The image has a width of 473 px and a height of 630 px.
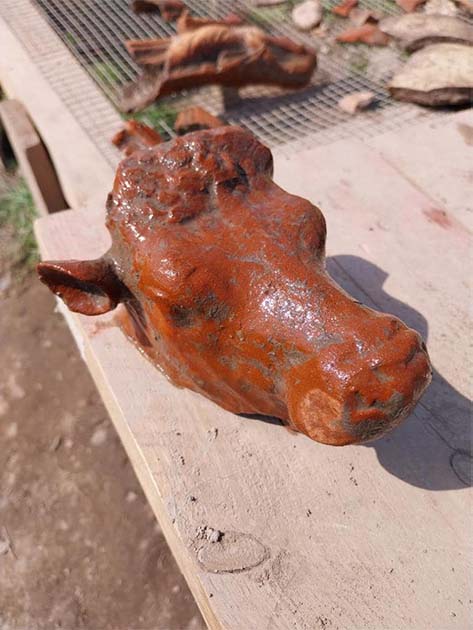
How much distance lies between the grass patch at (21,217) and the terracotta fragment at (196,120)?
1063 millimetres

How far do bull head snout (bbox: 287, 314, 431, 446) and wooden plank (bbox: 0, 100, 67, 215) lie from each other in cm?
203

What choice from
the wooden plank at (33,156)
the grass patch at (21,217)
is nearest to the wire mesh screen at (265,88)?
the wooden plank at (33,156)

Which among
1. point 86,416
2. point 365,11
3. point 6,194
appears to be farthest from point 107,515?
point 365,11

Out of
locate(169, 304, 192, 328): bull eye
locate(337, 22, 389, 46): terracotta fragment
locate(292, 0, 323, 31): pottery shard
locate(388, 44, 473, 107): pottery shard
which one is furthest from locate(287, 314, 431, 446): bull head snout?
locate(292, 0, 323, 31): pottery shard

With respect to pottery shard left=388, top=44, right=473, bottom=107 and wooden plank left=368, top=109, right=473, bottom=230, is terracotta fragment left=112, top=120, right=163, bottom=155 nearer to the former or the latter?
wooden plank left=368, top=109, right=473, bottom=230

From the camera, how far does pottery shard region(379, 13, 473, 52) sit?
298cm

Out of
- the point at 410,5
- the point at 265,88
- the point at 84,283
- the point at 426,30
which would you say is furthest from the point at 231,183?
the point at 410,5

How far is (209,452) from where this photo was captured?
153 centimetres

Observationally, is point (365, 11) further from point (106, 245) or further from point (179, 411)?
point (179, 411)

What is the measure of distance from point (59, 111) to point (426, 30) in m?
1.85

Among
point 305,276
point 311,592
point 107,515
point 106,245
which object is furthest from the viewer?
point 107,515

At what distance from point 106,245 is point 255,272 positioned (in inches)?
36.8

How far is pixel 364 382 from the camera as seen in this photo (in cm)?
106

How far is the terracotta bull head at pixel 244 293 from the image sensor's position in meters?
1.09
